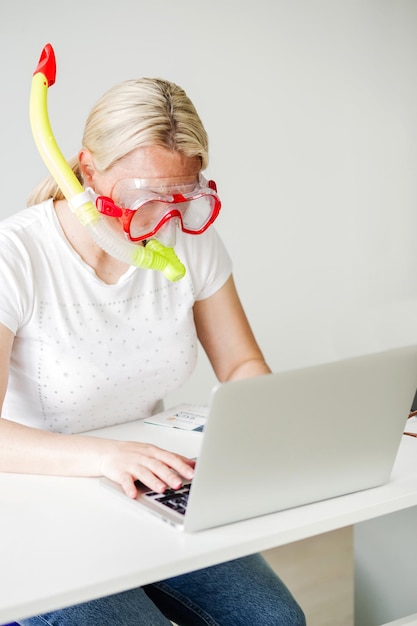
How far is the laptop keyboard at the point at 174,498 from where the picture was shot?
1200 millimetres

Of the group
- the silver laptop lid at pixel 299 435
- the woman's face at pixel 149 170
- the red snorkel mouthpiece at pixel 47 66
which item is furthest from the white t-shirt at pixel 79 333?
the silver laptop lid at pixel 299 435

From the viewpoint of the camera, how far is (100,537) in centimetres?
113

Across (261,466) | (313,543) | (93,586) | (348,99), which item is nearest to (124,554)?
Result: (93,586)

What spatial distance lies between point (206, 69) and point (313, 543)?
5.56 feet

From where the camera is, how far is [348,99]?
360cm

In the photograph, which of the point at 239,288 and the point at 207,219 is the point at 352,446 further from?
the point at 239,288

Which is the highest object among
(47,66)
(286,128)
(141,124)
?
(47,66)

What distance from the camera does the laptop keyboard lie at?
1.20 metres

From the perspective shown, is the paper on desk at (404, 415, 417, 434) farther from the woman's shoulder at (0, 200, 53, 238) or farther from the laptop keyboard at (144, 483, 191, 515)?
the woman's shoulder at (0, 200, 53, 238)

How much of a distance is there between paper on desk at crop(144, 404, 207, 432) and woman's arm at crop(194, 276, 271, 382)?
139mm

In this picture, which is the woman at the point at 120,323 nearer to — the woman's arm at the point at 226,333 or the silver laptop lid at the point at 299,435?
the woman's arm at the point at 226,333

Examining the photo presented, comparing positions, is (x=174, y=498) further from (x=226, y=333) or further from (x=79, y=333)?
(x=226, y=333)

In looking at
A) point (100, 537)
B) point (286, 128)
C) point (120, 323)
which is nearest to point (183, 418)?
point (120, 323)

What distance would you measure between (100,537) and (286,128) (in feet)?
8.42
